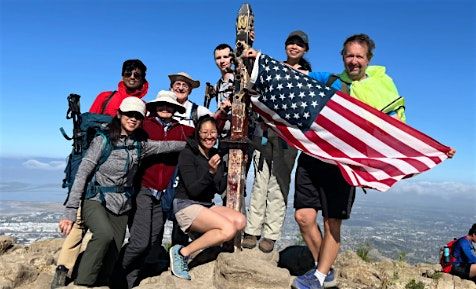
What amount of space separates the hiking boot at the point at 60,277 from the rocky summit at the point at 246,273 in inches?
26.4

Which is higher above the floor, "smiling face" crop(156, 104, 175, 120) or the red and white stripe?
"smiling face" crop(156, 104, 175, 120)

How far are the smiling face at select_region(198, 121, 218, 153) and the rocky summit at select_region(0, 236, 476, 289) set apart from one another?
1.88 meters

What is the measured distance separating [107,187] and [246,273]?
2.49 meters

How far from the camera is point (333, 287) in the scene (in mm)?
6141

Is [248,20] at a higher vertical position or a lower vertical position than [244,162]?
higher

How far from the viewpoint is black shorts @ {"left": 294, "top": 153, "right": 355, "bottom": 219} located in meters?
5.54

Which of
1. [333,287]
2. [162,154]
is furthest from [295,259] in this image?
[162,154]

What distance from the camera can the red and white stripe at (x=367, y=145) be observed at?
558 centimetres

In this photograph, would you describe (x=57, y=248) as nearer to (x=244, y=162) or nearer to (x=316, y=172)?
(x=244, y=162)

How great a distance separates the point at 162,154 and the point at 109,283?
90.8 inches

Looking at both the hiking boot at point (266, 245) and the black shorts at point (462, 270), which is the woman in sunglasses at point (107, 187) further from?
the black shorts at point (462, 270)

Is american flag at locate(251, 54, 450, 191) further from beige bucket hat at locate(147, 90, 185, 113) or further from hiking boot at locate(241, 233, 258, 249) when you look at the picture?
hiking boot at locate(241, 233, 258, 249)

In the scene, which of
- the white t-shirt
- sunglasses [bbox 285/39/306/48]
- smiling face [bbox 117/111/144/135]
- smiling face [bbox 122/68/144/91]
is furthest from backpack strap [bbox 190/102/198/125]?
sunglasses [bbox 285/39/306/48]

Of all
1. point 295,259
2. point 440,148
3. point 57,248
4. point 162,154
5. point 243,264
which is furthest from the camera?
point 57,248
